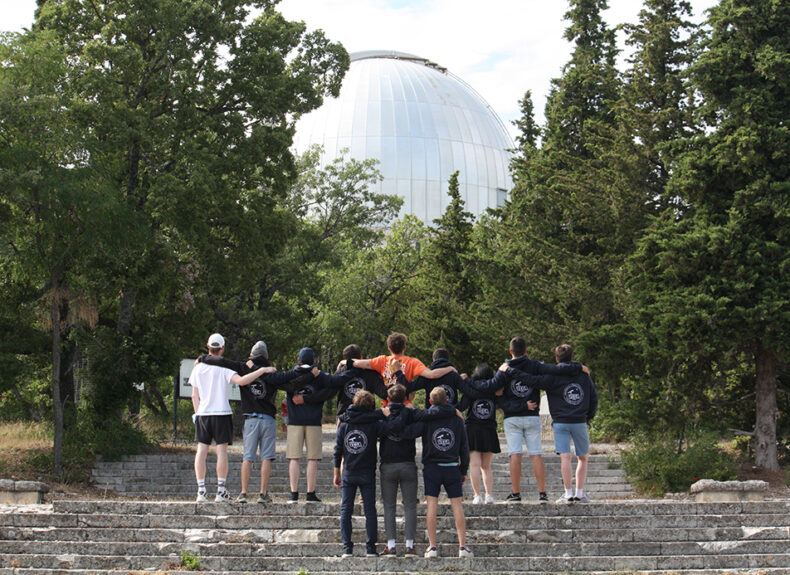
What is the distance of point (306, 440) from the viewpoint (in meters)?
10.5

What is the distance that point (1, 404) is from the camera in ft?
83.9

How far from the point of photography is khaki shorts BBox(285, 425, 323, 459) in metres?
10.5

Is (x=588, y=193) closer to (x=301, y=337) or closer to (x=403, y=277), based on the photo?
(x=301, y=337)

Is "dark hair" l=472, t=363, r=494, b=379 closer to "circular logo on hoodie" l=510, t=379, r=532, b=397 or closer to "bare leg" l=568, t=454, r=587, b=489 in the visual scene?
"circular logo on hoodie" l=510, t=379, r=532, b=397

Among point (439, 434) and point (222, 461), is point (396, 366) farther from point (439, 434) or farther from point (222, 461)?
point (222, 461)

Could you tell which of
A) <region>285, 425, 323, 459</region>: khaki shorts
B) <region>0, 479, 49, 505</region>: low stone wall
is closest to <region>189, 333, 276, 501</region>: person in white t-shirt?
<region>285, 425, 323, 459</region>: khaki shorts

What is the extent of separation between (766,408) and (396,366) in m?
10.8

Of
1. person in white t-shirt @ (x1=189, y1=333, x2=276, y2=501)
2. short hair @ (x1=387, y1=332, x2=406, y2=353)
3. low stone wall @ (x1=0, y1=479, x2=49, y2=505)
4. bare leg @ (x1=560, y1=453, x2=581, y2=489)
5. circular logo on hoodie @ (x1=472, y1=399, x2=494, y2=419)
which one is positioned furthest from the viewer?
low stone wall @ (x1=0, y1=479, x2=49, y2=505)

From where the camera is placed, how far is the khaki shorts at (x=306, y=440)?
10.5m

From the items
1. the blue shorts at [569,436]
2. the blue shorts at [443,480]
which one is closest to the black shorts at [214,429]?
the blue shorts at [443,480]

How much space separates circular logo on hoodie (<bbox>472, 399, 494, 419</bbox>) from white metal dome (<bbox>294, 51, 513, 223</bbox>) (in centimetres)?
3879

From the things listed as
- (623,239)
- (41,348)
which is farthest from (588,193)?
(41,348)

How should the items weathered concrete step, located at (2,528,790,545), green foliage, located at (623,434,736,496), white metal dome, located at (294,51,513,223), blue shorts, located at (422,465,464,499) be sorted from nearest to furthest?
blue shorts, located at (422,465,464,499)
weathered concrete step, located at (2,528,790,545)
green foliage, located at (623,434,736,496)
white metal dome, located at (294,51,513,223)

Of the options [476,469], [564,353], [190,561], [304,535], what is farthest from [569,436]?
[190,561]
